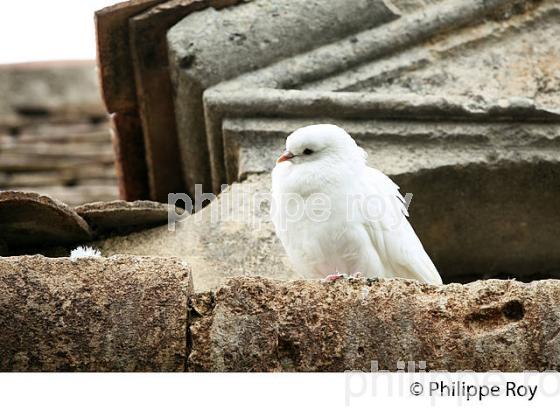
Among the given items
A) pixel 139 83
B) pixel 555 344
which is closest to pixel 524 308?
pixel 555 344

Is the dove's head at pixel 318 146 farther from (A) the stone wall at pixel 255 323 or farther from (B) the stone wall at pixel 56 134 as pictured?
(B) the stone wall at pixel 56 134

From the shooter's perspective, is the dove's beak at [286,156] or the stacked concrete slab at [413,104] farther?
the stacked concrete slab at [413,104]

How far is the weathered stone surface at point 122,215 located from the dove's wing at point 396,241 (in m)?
0.82

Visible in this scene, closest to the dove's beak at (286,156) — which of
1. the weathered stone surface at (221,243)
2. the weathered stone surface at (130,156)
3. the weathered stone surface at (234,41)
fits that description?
the weathered stone surface at (221,243)

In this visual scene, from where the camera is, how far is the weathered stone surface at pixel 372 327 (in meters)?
4.18

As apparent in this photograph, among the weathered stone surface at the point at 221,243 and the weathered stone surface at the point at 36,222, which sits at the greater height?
the weathered stone surface at the point at 36,222

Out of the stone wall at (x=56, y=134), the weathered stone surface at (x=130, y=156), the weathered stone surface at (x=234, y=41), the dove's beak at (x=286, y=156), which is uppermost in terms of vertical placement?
the weathered stone surface at (x=234, y=41)

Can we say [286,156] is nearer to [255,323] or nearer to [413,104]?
[413,104]

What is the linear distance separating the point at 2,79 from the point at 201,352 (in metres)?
10.2

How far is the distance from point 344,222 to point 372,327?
3.99 feet

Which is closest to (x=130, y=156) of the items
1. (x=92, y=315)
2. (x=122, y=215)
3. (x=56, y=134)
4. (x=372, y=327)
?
(x=122, y=215)

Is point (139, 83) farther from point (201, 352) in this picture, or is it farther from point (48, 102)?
point (48, 102)

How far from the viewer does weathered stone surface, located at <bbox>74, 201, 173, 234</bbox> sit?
5.50m

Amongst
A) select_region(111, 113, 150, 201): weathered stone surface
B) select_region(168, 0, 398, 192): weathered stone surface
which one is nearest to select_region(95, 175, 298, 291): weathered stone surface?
select_region(168, 0, 398, 192): weathered stone surface
